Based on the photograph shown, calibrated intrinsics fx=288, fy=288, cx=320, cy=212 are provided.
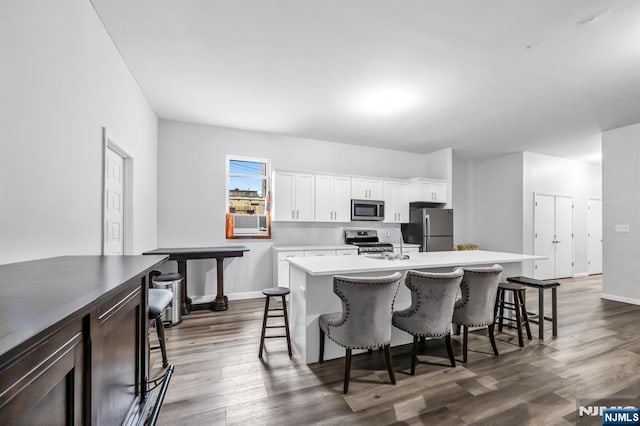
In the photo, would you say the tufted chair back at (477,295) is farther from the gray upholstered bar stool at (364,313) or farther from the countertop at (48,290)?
the countertop at (48,290)

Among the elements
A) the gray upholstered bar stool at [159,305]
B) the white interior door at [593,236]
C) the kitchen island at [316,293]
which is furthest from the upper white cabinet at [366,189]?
the white interior door at [593,236]

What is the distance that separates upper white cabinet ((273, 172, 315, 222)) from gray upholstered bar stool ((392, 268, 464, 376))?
3.00 m

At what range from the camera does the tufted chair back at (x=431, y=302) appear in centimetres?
239

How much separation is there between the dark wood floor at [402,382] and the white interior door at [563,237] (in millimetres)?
3983

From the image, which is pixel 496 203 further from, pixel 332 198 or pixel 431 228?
pixel 332 198

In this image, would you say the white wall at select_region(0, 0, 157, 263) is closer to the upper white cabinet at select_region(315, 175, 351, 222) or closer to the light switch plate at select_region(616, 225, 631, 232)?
the upper white cabinet at select_region(315, 175, 351, 222)

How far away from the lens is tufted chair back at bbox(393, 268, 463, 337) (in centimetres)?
239

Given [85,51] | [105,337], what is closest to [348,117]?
[85,51]

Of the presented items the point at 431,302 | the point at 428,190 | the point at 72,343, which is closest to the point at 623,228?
the point at 428,190

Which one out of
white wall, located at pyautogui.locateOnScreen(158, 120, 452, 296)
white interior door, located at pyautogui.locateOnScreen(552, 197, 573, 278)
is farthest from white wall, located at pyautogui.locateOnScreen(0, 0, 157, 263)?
white interior door, located at pyautogui.locateOnScreen(552, 197, 573, 278)

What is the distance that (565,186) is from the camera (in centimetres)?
706

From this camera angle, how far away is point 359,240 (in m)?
5.78

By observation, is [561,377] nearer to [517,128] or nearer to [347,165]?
[517,128]

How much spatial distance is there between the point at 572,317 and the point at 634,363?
1.45 metres
